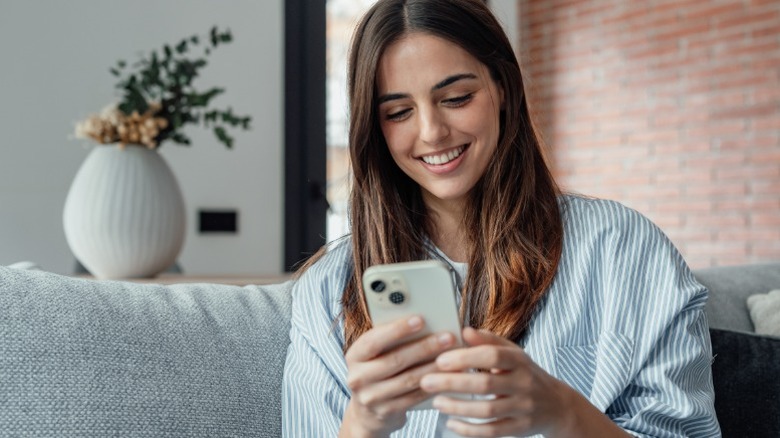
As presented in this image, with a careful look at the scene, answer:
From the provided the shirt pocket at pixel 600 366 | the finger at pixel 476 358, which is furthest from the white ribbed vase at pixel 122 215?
the finger at pixel 476 358

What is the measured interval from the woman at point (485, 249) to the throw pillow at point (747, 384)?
0.83 feet

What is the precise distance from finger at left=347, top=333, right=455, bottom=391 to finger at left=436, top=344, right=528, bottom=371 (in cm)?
1

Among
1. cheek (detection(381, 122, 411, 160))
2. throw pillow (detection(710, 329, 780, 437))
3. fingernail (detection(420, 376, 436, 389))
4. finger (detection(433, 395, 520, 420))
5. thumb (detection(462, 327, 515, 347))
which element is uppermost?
cheek (detection(381, 122, 411, 160))

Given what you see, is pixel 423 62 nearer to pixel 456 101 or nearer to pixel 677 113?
pixel 456 101

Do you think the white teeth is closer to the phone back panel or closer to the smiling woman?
the smiling woman

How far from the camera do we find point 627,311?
1.23m

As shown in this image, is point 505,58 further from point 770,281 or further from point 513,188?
point 770,281

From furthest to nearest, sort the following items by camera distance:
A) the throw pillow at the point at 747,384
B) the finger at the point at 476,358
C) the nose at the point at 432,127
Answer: the throw pillow at the point at 747,384 → the nose at the point at 432,127 → the finger at the point at 476,358

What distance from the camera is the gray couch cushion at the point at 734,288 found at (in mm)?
1749

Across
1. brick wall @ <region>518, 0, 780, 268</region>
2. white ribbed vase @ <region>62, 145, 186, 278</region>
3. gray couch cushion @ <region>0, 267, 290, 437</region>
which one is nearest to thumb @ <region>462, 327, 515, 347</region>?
gray couch cushion @ <region>0, 267, 290, 437</region>

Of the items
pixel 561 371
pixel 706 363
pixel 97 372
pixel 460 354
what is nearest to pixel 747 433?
pixel 706 363

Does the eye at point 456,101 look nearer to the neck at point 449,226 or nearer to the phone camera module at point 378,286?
the neck at point 449,226

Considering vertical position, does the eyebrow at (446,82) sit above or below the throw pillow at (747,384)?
above

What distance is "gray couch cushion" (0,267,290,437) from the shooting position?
3.58 feet
